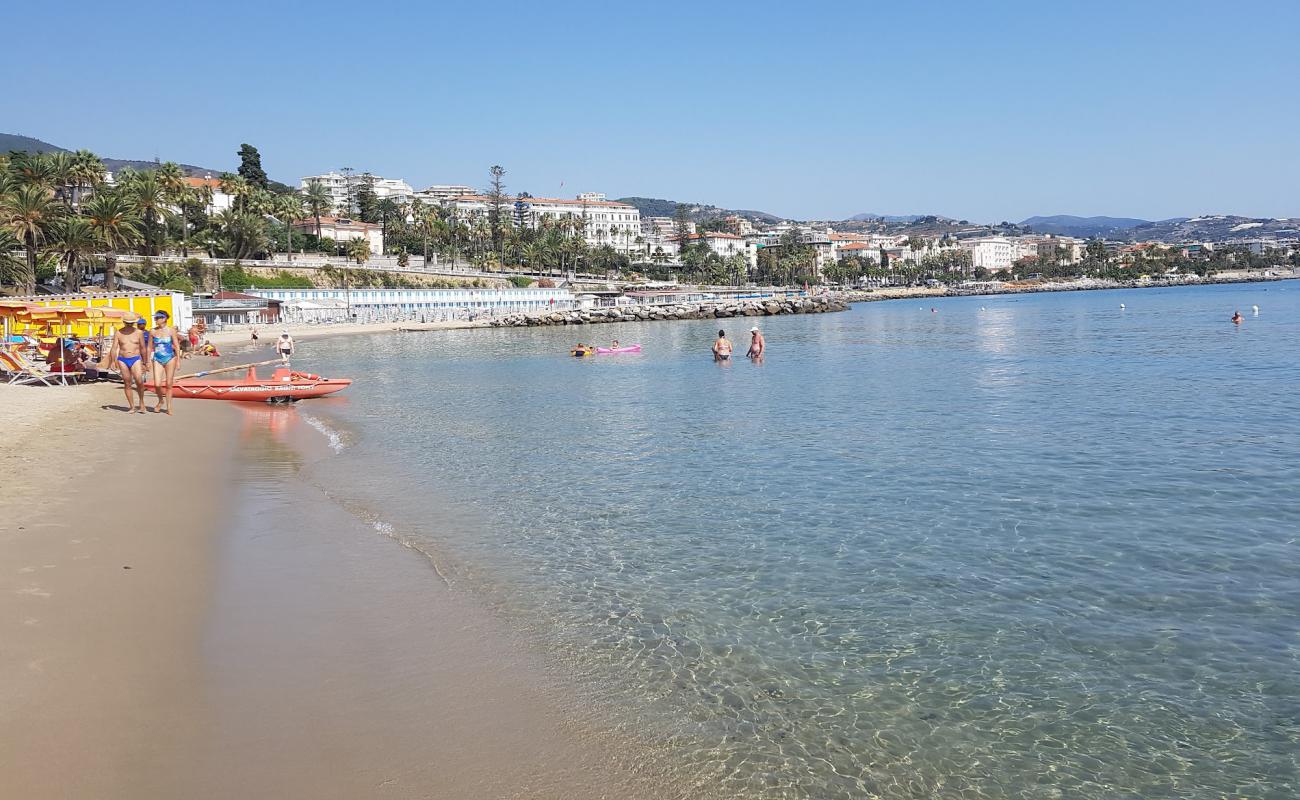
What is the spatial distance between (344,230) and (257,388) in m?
106

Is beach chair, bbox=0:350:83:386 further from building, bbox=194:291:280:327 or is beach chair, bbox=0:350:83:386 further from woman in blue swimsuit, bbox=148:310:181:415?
building, bbox=194:291:280:327

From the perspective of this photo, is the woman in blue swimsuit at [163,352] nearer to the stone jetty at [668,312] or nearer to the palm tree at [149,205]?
the palm tree at [149,205]

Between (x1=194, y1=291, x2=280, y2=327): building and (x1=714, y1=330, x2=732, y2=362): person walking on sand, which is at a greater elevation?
(x1=194, y1=291, x2=280, y2=327): building

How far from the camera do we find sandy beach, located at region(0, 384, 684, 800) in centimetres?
504

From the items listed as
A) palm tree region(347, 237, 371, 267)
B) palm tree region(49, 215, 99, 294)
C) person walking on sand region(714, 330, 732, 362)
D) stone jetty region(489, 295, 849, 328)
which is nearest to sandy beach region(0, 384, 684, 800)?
person walking on sand region(714, 330, 732, 362)

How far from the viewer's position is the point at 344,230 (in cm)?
12344

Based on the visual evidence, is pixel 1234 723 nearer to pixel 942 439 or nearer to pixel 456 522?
pixel 456 522

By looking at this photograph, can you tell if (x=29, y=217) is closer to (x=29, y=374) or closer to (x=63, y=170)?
(x=63, y=170)

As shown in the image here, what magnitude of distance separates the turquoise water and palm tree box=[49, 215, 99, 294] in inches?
1828

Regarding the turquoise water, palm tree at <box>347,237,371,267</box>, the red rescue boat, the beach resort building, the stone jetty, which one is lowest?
the turquoise water

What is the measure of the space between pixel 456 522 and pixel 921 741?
7021mm

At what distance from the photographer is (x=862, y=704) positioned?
636 centimetres

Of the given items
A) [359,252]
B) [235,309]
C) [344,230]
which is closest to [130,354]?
[235,309]

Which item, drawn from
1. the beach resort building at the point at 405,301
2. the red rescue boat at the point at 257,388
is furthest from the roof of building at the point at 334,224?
the red rescue boat at the point at 257,388
